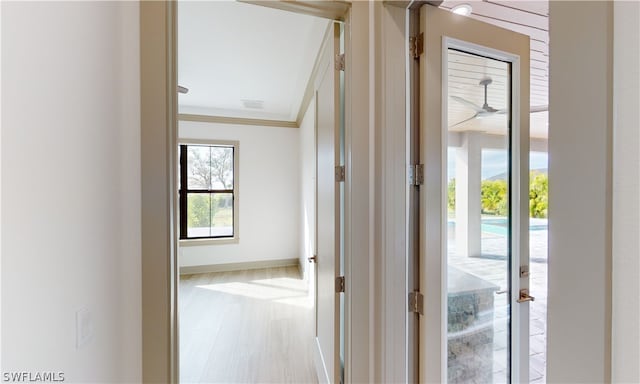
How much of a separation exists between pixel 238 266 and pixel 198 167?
1.86 metres

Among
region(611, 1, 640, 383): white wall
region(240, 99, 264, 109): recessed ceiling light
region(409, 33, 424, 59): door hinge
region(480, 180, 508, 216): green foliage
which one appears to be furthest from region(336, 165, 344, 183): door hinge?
region(240, 99, 264, 109): recessed ceiling light

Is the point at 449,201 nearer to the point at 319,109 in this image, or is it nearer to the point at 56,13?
the point at 319,109

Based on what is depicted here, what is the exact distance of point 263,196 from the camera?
180 inches

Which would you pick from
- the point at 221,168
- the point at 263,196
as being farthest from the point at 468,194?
the point at 221,168

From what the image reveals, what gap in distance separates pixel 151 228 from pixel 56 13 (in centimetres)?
71

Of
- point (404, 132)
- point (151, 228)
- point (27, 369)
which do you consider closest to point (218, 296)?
point (151, 228)

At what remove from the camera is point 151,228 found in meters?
1.01

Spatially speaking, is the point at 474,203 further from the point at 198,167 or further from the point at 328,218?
the point at 198,167

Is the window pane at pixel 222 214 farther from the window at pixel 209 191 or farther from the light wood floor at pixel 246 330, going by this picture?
the light wood floor at pixel 246 330

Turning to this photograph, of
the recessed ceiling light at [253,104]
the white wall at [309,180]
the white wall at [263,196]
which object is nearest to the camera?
the white wall at [309,180]

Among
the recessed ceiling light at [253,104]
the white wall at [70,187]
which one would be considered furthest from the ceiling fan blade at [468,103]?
the recessed ceiling light at [253,104]

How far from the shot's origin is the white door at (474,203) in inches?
45.8

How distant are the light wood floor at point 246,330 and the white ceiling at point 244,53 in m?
2.50

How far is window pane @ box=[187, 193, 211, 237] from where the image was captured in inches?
170
